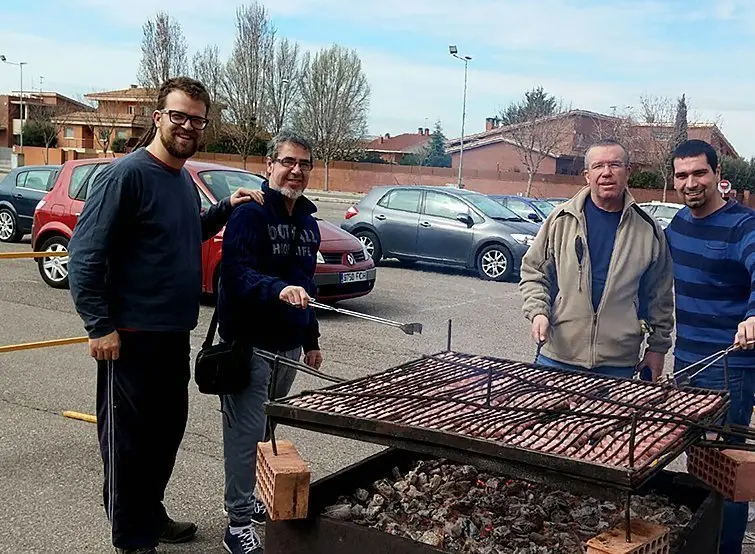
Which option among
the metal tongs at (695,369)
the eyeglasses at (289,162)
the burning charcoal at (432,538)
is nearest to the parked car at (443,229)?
the metal tongs at (695,369)

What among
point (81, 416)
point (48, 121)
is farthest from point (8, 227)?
point (48, 121)

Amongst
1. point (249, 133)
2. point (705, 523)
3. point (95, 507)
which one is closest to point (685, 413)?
point (705, 523)

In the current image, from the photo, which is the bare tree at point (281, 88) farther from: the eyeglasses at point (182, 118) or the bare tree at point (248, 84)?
the eyeglasses at point (182, 118)

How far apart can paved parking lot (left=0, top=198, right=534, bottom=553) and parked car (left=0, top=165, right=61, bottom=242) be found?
144 inches

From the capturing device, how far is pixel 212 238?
27.6ft

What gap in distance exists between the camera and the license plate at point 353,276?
9328mm

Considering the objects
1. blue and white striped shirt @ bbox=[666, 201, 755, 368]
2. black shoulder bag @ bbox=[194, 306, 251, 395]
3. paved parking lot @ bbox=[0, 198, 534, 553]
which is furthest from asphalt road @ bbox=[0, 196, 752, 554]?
blue and white striped shirt @ bbox=[666, 201, 755, 368]

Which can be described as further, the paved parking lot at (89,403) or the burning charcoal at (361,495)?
the paved parking lot at (89,403)

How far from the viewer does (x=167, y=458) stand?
344 centimetres

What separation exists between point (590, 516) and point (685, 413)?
0.59 meters

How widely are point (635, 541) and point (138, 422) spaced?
6.74 ft

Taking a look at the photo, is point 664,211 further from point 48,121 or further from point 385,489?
point 48,121

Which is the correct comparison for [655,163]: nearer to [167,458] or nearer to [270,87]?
[270,87]

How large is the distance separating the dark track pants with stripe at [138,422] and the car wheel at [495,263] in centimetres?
1054
